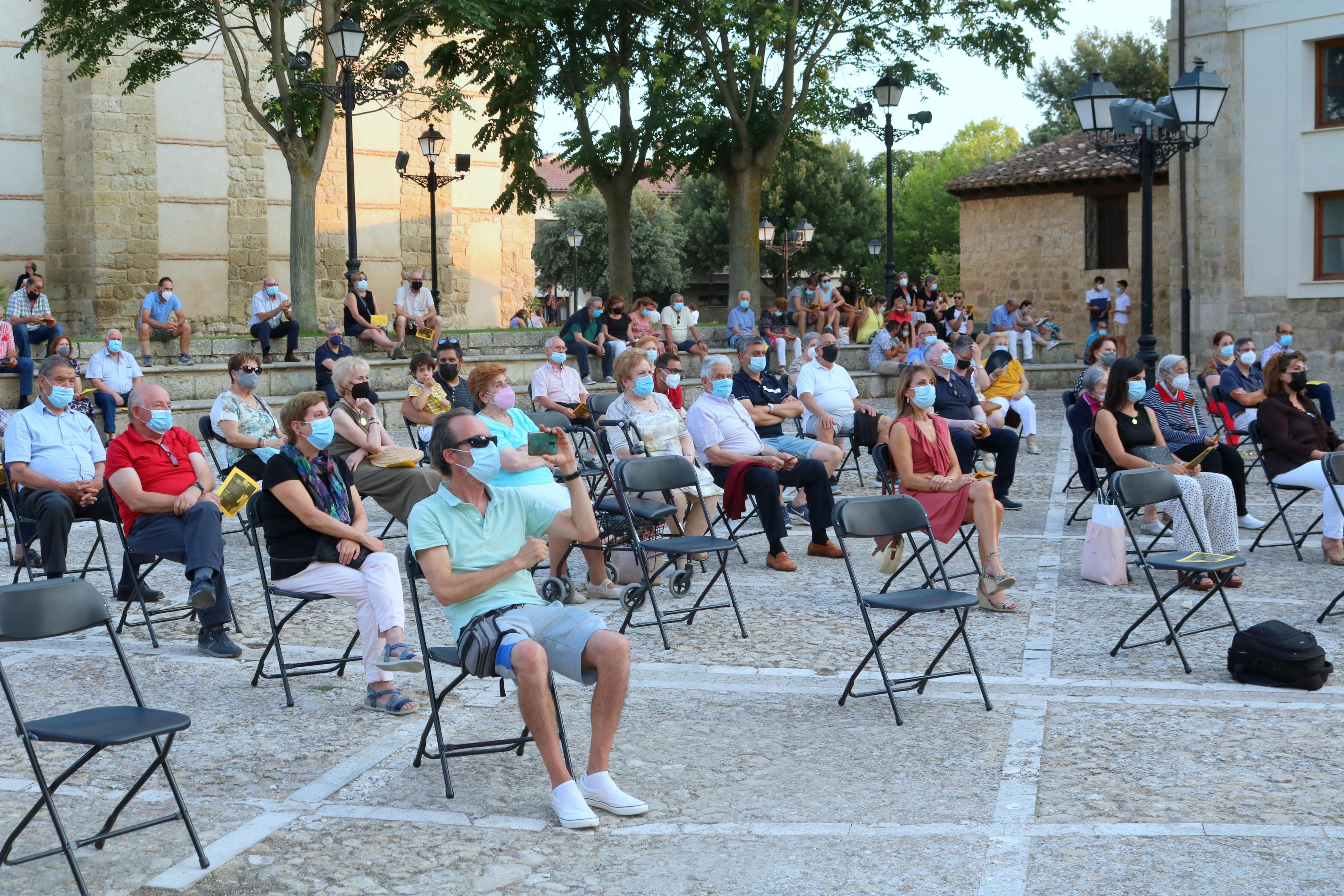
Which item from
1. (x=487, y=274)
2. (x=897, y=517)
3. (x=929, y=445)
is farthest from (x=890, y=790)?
(x=487, y=274)

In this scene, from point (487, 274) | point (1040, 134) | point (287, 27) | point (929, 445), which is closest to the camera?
point (929, 445)

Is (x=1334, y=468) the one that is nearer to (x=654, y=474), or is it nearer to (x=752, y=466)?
(x=752, y=466)

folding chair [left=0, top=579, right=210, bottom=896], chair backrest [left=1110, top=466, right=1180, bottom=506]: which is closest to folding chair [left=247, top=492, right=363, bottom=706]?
folding chair [left=0, top=579, right=210, bottom=896]

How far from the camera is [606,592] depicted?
26.6ft

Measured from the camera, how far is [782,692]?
20.1 feet

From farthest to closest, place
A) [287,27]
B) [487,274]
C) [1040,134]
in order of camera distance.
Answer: [1040,134] → [487,274] → [287,27]

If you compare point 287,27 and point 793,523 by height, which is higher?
point 287,27

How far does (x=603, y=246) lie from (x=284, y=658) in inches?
1947

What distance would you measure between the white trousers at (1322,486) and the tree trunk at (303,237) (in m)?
14.6

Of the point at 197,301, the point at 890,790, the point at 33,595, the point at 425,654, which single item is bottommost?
the point at 890,790

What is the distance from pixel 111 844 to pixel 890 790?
2507mm

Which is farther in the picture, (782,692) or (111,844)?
(782,692)

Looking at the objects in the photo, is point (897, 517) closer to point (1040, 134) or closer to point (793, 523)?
point (793, 523)

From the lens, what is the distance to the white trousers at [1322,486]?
8.88 metres
